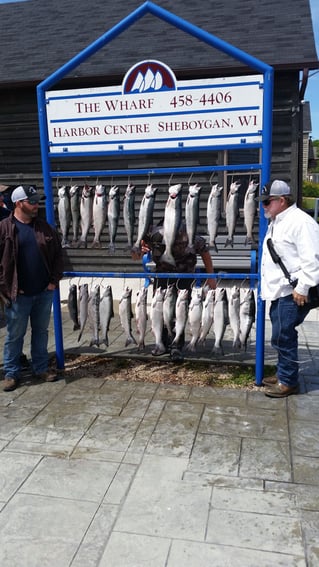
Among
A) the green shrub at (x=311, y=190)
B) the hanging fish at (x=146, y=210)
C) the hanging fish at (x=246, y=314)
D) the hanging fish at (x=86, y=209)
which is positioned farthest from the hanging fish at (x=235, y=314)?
the green shrub at (x=311, y=190)

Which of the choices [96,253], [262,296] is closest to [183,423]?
[262,296]

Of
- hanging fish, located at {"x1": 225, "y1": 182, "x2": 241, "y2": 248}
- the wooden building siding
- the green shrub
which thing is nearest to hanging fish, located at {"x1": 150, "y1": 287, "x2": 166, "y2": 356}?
hanging fish, located at {"x1": 225, "y1": 182, "x2": 241, "y2": 248}

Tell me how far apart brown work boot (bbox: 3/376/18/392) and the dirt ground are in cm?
58

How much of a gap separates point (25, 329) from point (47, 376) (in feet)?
1.93

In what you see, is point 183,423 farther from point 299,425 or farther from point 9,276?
point 9,276

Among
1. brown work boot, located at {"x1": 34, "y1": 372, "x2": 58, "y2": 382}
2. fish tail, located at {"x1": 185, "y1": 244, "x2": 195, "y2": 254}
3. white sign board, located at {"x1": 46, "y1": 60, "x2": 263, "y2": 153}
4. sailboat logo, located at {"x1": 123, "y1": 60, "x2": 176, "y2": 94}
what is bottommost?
brown work boot, located at {"x1": 34, "y1": 372, "x2": 58, "y2": 382}

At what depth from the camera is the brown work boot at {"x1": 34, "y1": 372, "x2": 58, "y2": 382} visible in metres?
5.40

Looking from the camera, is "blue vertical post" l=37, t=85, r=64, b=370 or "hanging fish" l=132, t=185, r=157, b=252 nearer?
"hanging fish" l=132, t=185, r=157, b=252

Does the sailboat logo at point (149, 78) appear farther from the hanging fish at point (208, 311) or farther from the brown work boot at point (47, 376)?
the brown work boot at point (47, 376)

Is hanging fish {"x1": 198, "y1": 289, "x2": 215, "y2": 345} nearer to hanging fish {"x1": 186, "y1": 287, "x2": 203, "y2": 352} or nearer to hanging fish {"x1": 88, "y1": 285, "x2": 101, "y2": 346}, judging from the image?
hanging fish {"x1": 186, "y1": 287, "x2": 203, "y2": 352}

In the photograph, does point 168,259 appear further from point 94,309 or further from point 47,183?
point 47,183

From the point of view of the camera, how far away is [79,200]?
5.32 m

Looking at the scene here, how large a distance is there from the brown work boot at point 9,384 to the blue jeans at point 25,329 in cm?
3

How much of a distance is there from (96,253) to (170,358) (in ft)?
19.7
